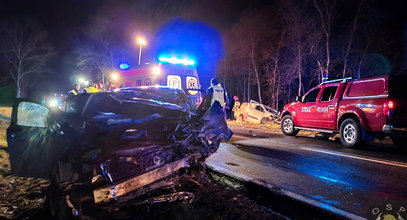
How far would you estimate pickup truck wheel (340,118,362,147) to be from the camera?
6.98 m

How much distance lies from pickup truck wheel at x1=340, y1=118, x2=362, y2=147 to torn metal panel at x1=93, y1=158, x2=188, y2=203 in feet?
18.6

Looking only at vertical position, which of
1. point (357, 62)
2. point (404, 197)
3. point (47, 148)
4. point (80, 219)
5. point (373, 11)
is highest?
point (373, 11)

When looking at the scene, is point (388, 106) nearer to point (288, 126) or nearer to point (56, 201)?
point (288, 126)

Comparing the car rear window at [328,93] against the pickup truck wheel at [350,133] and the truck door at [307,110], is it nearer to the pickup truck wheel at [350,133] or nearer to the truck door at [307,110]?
the truck door at [307,110]

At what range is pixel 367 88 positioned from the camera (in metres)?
6.91

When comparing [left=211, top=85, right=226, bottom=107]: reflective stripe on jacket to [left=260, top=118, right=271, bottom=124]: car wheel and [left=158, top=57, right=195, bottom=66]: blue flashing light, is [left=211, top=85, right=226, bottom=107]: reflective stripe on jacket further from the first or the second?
[left=260, top=118, right=271, bottom=124]: car wheel

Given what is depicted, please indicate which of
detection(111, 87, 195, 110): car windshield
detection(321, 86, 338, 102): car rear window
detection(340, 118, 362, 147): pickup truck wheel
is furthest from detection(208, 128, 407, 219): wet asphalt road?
detection(321, 86, 338, 102): car rear window

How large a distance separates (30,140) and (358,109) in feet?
26.0

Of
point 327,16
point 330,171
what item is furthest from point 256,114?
point 330,171

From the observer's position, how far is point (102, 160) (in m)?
3.03

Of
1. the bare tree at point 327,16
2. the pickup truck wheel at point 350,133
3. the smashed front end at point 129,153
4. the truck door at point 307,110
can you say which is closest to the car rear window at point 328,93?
the truck door at point 307,110

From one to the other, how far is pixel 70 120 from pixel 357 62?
73.9 ft

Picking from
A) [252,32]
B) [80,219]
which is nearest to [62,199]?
[80,219]

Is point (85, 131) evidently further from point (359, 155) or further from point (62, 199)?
point (359, 155)
